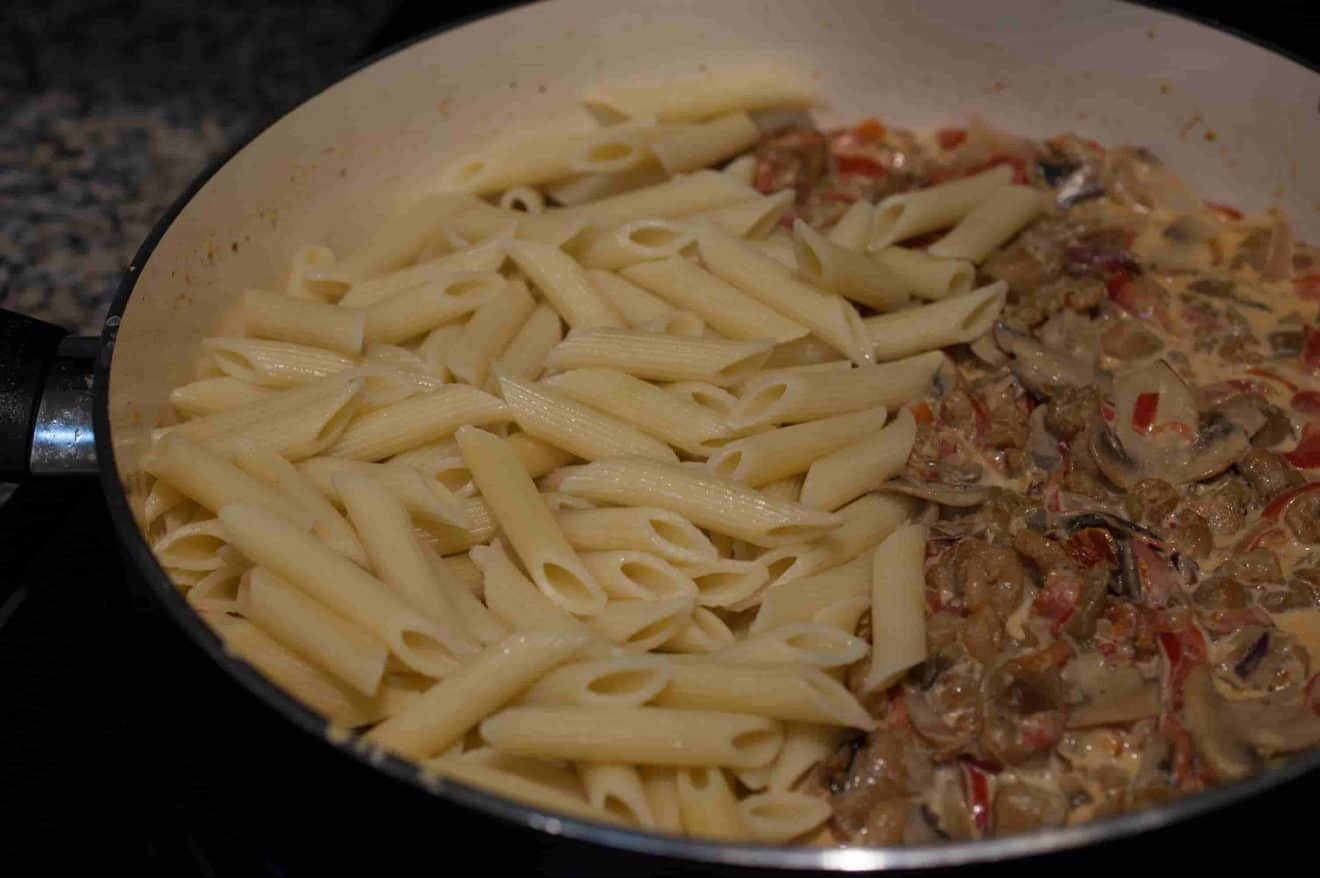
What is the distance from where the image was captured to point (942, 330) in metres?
2.98

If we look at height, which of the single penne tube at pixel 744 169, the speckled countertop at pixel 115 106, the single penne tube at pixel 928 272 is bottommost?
the speckled countertop at pixel 115 106

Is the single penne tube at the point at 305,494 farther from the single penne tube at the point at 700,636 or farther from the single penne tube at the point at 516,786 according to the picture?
the single penne tube at the point at 700,636

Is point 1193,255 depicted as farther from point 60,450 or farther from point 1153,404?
point 60,450

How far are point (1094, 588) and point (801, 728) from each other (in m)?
0.66

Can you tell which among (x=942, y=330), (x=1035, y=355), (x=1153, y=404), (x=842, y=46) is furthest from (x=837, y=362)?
(x=842, y=46)

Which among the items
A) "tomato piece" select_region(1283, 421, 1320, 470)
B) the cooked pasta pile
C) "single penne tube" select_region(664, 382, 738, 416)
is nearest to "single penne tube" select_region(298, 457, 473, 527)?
the cooked pasta pile

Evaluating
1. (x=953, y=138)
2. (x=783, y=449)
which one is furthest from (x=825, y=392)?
(x=953, y=138)

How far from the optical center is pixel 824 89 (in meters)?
3.71

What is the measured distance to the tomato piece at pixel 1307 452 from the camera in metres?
2.89

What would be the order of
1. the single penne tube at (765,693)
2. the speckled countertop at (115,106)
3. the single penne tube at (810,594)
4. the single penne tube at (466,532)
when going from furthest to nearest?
the speckled countertop at (115,106) → the single penne tube at (466,532) → the single penne tube at (810,594) → the single penne tube at (765,693)

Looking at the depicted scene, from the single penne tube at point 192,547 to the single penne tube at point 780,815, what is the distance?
42.5 inches

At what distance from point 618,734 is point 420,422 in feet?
2.77

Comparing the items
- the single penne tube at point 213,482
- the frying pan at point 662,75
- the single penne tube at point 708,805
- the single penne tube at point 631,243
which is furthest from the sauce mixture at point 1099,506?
the single penne tube at point 213,482

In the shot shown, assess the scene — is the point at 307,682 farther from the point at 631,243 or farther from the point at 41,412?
the point at 631,243
